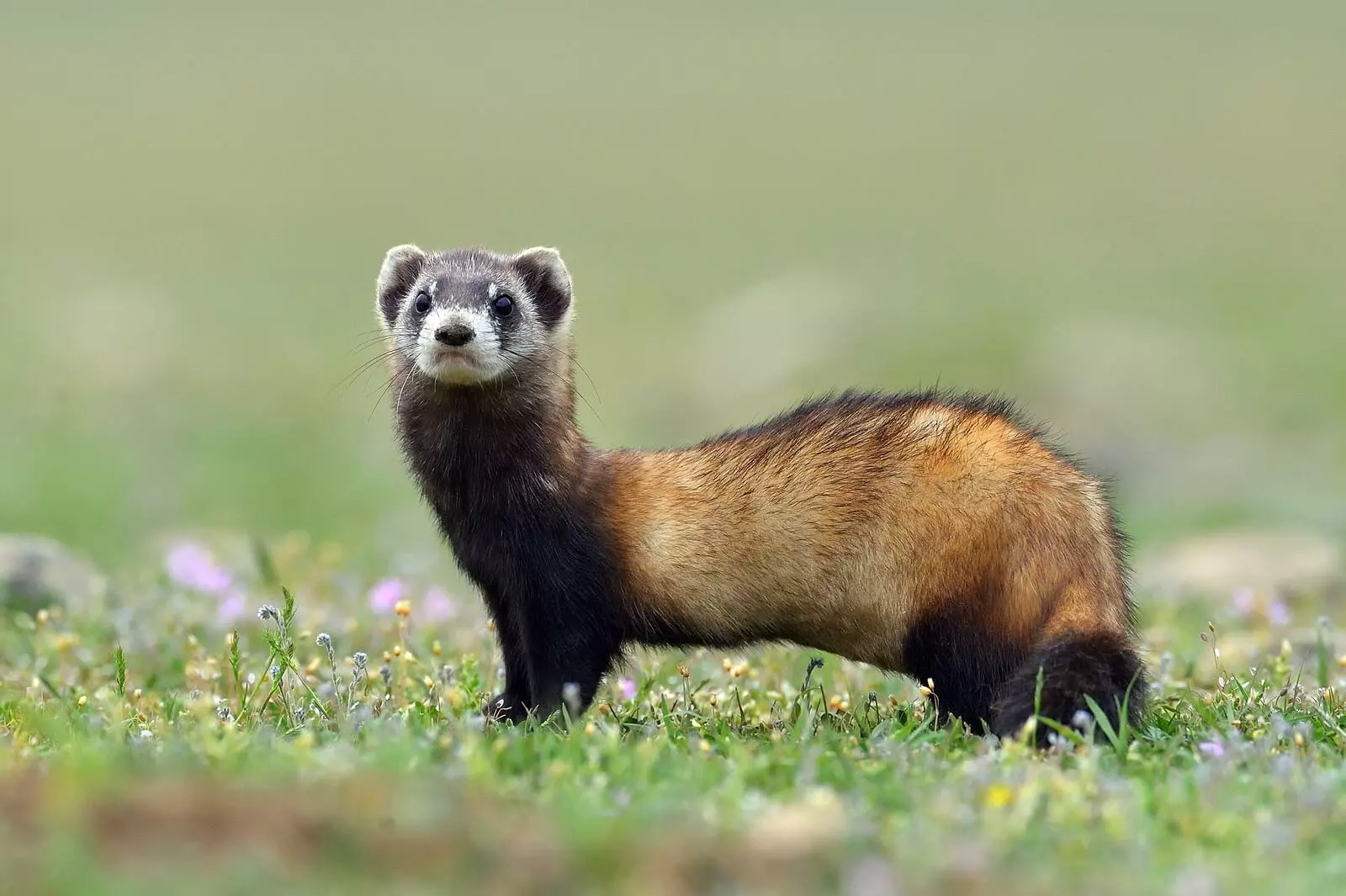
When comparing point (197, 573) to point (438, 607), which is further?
point (197, 573)

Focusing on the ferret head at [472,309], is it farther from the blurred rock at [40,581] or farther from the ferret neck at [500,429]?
the blurred rock at [40,581]

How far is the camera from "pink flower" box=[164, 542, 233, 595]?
9.05 metres

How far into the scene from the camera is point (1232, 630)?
918 centimetres

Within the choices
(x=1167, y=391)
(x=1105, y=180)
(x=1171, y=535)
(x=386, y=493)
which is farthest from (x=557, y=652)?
(x=1105, y=180)

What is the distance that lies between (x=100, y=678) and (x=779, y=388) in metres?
11.5

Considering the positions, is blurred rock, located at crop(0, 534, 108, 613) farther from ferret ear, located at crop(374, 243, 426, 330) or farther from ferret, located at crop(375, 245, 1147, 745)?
ferret, located at crop(375, 245, 1147, 745)

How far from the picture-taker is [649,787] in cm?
477

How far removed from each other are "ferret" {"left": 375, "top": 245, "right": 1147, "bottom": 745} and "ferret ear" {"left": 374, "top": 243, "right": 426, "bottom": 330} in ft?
0.94

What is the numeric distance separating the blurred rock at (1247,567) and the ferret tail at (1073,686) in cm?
440

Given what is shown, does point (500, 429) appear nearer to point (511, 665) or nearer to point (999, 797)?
point (511, 665)

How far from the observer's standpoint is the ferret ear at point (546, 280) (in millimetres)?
7254

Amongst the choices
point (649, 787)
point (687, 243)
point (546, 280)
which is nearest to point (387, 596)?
point (546, 280)

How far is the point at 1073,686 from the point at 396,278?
3.12 metres

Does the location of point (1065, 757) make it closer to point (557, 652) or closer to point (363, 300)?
point (557, 652)
